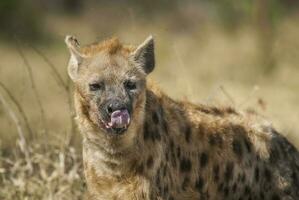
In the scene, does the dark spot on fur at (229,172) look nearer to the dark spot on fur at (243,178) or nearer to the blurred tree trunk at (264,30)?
the dark spot on fur at (243,178)

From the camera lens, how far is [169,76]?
15875 mm

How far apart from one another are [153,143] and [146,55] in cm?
56

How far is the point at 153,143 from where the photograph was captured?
284 inches

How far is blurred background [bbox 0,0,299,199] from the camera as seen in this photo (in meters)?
8.80

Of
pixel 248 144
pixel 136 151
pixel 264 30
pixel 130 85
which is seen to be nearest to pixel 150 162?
pixel 136 151

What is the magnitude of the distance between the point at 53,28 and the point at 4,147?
12.0m

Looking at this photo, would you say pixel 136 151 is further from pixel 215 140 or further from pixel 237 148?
pixel 237 148

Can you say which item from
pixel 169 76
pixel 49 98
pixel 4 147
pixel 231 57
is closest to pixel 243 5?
pixel 231 57

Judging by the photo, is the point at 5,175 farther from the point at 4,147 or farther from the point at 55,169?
the point at 4,147

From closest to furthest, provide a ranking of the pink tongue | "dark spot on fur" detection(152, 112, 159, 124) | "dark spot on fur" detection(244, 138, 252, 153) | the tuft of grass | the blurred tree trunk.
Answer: the pink tongue, "dark spot on fur" detection(152, 112, 159, 124), "dark spot on fur" detection(244, 138, 252, 153), the tuft of grass, the blurred tree trunk

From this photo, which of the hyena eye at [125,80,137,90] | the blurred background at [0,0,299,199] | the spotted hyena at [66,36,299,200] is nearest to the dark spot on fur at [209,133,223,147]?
the spotted hyena at [66,36,299,200]

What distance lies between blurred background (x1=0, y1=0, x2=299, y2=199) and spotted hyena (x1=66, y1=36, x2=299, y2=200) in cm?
83

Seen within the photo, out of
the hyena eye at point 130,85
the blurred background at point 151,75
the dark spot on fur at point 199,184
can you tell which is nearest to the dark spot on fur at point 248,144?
the dark spot on fur at point 199,184

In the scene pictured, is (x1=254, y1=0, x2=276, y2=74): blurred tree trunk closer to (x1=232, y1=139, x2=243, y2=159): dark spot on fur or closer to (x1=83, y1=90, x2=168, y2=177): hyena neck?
(x1=232, y1=139, x2=243, y2=159): dark spot on fur
